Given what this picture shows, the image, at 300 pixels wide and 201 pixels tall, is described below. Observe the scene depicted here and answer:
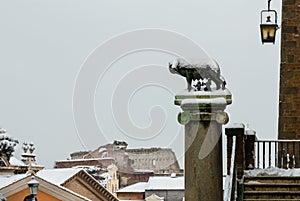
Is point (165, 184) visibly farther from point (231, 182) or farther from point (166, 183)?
point (231, 182)

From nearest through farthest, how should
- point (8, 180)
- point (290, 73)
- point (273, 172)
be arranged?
1. point (273, 172)
2. point (290, 73)
3. point (8, 180)

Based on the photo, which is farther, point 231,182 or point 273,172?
point 273,172

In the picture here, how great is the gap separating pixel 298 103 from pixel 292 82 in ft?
1.79

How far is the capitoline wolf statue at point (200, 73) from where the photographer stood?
5832 mm

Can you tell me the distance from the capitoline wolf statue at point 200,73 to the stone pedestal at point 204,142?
2.9 inches

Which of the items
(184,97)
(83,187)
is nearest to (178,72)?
(184,97)

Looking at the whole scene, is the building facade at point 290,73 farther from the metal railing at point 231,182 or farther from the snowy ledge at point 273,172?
the metal railing at point 231,182

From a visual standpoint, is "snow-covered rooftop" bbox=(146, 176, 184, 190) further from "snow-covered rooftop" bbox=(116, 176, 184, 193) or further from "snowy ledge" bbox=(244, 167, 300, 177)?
"snowy ledge" bbox=(244, 167, 300, 177)

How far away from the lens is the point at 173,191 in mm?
44375

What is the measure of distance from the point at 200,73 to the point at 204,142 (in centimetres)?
57

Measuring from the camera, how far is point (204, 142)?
232 inches

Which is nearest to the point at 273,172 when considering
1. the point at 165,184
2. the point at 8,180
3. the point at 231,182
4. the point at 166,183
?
the point at 231,182

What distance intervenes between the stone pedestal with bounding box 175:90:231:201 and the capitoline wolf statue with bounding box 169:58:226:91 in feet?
0.24

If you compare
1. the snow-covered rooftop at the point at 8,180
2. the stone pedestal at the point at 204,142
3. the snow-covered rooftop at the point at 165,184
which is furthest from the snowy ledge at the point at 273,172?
the snow-covered rooftop at the point at 165,184
